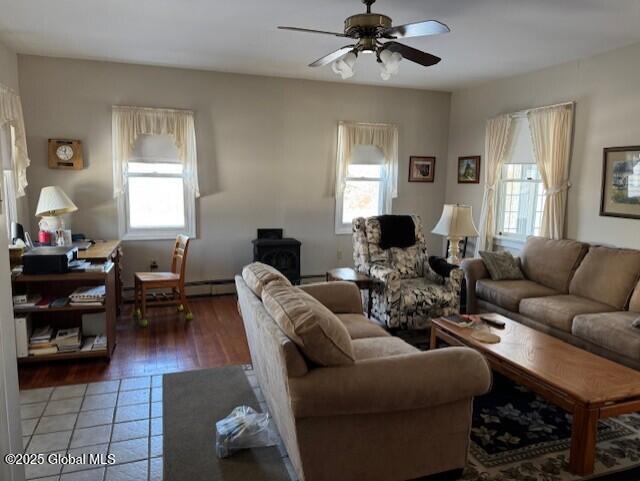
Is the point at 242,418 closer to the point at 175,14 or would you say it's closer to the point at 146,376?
the point at 146,376

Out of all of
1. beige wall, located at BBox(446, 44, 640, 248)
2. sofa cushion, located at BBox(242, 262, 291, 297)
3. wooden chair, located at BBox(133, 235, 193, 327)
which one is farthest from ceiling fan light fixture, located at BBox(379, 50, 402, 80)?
wooden chair, located at BBox(133, 235, 193, 327)

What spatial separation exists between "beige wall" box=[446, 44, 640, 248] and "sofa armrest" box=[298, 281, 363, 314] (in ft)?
8.57

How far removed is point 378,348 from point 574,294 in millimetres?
2436

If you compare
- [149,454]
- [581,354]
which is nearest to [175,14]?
[149,454]

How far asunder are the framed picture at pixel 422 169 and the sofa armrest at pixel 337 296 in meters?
3.34

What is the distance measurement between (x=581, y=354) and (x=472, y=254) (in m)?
3.18

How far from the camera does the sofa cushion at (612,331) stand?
3.01 m

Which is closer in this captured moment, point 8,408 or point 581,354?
point 8,408

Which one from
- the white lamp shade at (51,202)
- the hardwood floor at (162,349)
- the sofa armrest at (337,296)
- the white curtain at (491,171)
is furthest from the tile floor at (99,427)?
the white curtain at (491,171)

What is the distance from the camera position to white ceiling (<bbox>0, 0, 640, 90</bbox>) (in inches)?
127

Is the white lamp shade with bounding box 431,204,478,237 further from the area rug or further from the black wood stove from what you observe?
the area rug

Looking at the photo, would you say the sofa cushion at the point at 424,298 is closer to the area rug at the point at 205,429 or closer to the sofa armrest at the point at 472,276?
the sofa armrest at the point at 472,276

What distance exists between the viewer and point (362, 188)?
6.11m

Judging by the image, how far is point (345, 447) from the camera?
1.97 m
